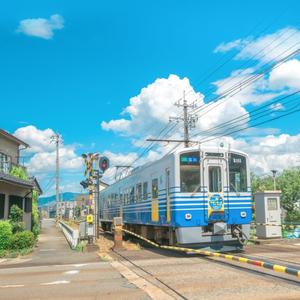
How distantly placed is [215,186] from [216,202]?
1.80 ft

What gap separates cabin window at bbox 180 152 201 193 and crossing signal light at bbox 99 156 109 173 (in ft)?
25.3

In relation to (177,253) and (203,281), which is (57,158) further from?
(203,281)

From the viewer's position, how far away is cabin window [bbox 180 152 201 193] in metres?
15.1

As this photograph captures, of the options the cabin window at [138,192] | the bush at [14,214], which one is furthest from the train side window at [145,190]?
the bush at [14,214]

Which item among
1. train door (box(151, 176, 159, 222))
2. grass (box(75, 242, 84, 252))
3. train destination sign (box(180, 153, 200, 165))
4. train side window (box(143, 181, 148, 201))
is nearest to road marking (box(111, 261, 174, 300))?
train destination sign (box(180, 153, 200, 165))

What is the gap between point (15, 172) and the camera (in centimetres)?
2861

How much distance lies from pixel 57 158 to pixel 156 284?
52414 millimetres

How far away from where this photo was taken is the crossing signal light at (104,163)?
2227cm

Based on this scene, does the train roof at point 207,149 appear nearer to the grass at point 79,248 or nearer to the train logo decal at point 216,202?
the train logo decal at point 216,202

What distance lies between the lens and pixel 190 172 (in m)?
15.3

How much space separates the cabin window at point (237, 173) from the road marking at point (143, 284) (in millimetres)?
4851

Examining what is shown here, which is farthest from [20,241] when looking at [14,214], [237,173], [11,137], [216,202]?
[11,137]

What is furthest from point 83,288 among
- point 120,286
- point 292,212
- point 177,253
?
point 292,212

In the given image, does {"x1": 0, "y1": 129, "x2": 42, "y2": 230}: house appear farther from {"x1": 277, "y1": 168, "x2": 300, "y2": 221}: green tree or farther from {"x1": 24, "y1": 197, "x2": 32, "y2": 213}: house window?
{"x1": 277, "y1": 168, "x2": 300, "y2": 221}: green tree
